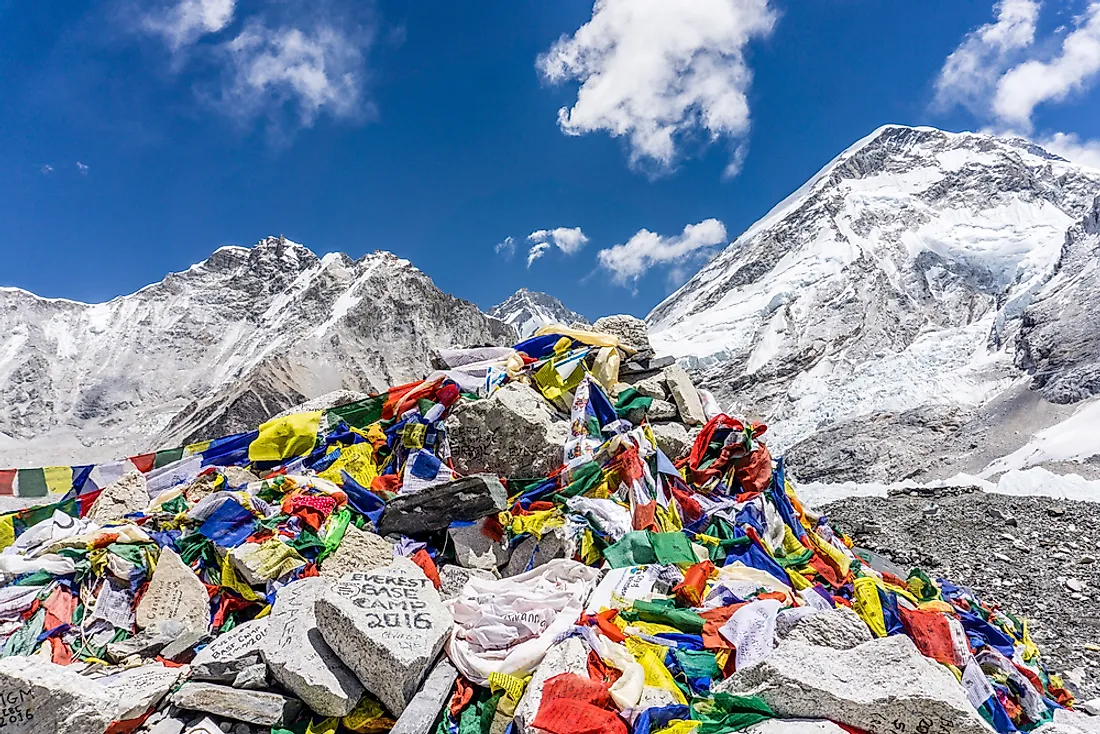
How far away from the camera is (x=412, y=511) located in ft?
18.0

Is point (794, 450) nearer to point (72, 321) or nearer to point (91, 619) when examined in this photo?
point (91, 619)

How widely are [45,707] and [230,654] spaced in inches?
35.5

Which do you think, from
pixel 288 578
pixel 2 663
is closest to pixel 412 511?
pixel 288 578

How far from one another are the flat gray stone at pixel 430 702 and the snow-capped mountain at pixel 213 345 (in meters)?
51.8

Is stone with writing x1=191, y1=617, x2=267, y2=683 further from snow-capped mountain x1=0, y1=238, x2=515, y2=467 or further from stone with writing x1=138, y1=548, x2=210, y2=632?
snow-capped mountain x1=0, y1=238, x2=515, y2=467

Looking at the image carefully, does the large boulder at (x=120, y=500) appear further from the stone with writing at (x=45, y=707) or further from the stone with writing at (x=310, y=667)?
the stone with writing at (x=310, y=667)

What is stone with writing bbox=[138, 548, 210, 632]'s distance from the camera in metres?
4.57

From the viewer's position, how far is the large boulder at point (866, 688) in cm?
279

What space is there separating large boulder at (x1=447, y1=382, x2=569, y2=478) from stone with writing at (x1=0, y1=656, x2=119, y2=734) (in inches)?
146

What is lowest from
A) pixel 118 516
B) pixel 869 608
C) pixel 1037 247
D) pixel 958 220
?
pixel 869 608

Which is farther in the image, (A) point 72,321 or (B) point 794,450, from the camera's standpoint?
(A) point 72,321

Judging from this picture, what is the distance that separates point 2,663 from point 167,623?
Answer: 122 centimetres

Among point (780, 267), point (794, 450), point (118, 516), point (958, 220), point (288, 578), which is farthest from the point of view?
point (780, 267)

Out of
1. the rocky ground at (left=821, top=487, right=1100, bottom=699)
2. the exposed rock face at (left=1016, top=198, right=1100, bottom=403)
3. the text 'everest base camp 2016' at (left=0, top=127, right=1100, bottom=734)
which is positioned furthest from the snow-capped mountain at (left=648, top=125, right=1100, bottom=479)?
the text 'everest base camp 2016' at (left=0, top=127, right=1100, bottom=734)
